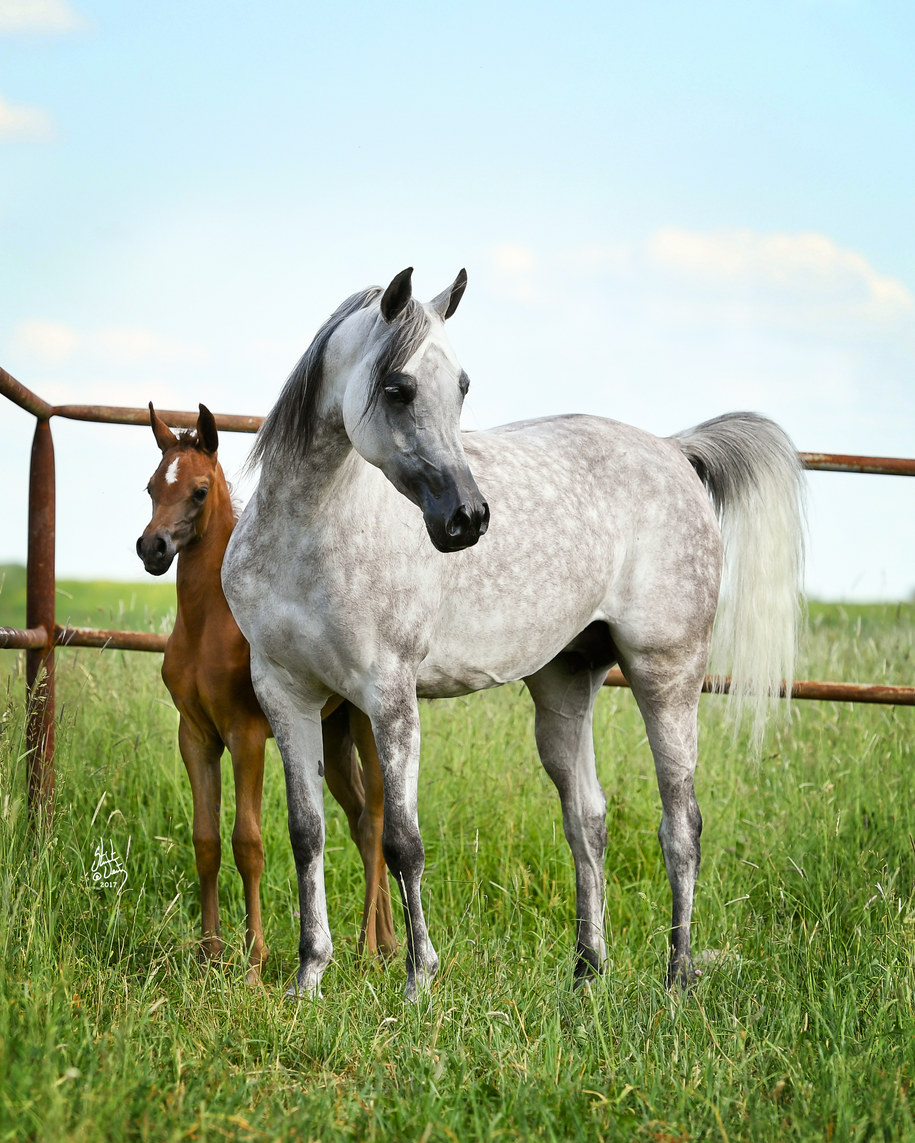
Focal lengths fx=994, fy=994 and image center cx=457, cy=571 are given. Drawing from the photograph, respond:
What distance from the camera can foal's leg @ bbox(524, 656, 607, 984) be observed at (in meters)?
3.47

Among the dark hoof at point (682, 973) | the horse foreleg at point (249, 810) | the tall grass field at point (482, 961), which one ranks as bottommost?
the dark hoof at point (682, 973)

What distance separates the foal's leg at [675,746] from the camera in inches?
132

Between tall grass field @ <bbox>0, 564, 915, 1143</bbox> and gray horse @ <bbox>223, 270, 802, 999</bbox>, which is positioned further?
gray horse @ <bbox>223, 270, 802, 999</bbox>

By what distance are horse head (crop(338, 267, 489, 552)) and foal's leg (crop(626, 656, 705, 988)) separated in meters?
1.22

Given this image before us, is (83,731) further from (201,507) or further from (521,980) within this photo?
(521,980)

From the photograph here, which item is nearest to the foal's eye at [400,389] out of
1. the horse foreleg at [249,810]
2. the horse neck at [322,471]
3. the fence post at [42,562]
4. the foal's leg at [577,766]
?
the horse neck at [322,471]

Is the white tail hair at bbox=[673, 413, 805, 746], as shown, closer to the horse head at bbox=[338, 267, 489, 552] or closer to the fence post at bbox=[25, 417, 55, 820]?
the horse head at bbox=[338, 267, 489, 552]

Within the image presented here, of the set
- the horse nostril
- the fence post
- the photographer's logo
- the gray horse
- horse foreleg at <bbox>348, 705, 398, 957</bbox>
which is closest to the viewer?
the horse nostril

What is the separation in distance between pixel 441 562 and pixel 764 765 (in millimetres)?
2636

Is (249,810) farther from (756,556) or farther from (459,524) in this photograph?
(756,556)

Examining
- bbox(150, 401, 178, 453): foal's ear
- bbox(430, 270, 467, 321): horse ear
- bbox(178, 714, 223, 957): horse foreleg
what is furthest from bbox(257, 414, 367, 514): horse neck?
bbox(178, 714, 223, 957): horse foreleg

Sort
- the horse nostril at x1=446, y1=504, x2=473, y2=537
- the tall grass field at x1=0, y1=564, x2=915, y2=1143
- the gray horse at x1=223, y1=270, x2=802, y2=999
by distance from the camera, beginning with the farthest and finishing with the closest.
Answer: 1. the gray horse at x1=223, y1=270, x2=802, y2=999
2. the horse nostril at x1=446, y1=504, x2=473, y2=537
3. the tall grass field at x1=0, y1=564, x2=915, y2=1143

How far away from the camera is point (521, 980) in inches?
108

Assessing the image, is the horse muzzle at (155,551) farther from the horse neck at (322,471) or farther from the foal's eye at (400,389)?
the foal's eye at (400,389)
